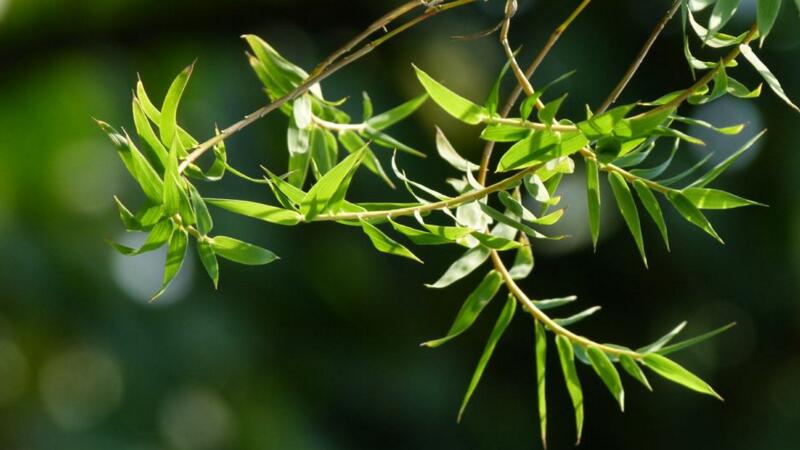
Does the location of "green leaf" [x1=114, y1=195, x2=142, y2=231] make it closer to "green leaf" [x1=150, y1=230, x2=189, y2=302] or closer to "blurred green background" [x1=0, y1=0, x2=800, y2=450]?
"green leaf" [x1=150, y1=230, x2=189, y2=302]

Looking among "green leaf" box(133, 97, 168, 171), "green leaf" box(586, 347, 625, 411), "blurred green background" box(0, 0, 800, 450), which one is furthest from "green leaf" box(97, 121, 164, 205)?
"blurred green background" box(0, 0, 800, 450)

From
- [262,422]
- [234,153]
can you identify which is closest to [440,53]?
[234,153]

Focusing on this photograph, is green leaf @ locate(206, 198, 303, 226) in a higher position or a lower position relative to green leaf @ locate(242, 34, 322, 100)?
lower

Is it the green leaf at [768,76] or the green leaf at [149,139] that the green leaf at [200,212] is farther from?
the green leaf at [768,76]

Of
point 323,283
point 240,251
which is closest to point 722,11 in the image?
point 240,251

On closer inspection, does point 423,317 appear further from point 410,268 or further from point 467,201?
point 467,201

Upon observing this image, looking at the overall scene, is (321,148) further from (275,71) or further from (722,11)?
(722,11)
